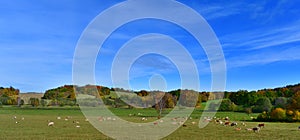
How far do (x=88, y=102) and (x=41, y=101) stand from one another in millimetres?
17742

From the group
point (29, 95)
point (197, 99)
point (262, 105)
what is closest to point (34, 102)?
point (29, 95)

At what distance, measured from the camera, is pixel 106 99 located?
74.7 meters

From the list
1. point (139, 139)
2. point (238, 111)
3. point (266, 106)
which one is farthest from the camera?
point (238, 111)

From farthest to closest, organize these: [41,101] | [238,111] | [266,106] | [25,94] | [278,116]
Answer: [25,94] < [41,101] < [238,111] < [266,106] < [278,116]

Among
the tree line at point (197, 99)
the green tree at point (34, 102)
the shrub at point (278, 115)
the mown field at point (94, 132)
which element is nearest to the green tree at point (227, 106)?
the tree line at point (197, 99)

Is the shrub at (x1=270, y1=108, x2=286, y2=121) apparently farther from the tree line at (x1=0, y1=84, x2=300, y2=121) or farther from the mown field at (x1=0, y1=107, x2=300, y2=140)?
the mown field at (x1=0, y1=107, x2=300, y2=140)

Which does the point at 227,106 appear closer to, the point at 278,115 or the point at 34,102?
the point at 278,115

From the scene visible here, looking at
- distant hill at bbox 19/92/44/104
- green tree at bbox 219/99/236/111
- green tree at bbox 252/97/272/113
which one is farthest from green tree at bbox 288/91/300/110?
distant hill at bbox 19/92/44/104

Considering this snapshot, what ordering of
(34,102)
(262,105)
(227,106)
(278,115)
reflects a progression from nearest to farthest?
1. (278,115)
2. (262,105)
3. (227,106)
4. (34,102)

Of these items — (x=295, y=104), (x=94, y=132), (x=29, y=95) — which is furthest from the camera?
(x=29, y=95)

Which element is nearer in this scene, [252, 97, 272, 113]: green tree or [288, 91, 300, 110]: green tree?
[288, 91, 300, 110]: green tree

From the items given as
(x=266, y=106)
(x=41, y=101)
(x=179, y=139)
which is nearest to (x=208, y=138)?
(x=179, y=139)

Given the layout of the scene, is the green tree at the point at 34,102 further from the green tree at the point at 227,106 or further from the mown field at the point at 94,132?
the mown field at the point at 94,132

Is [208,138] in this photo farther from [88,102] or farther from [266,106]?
[88,102]
